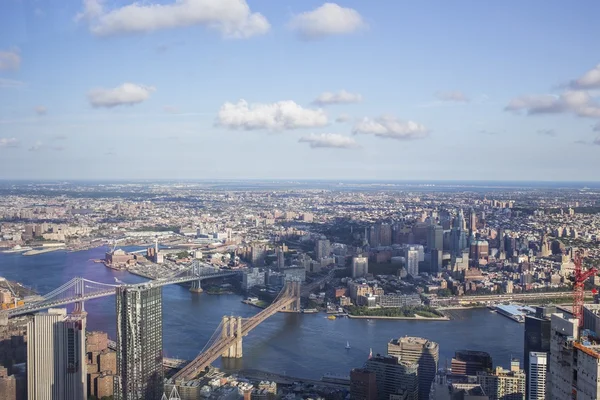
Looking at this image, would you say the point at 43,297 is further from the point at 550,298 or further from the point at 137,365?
the point at 550,298

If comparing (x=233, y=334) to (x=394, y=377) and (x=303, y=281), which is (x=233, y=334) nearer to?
(x=394, y=377)

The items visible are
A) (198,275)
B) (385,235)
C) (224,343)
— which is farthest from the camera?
(385,235)

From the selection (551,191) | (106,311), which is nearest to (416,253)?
(106,311)

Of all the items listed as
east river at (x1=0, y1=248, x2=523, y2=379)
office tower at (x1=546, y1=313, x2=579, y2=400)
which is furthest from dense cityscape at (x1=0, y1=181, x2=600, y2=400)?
east river at (x1=0, y1=248, x2=523, y2=379)

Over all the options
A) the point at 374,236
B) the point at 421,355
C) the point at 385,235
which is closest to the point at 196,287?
the point at 374,236

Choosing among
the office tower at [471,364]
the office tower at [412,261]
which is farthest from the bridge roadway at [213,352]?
the office tower at [412,261]

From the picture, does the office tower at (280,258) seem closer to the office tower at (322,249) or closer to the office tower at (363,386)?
the office tower at (322,249)
